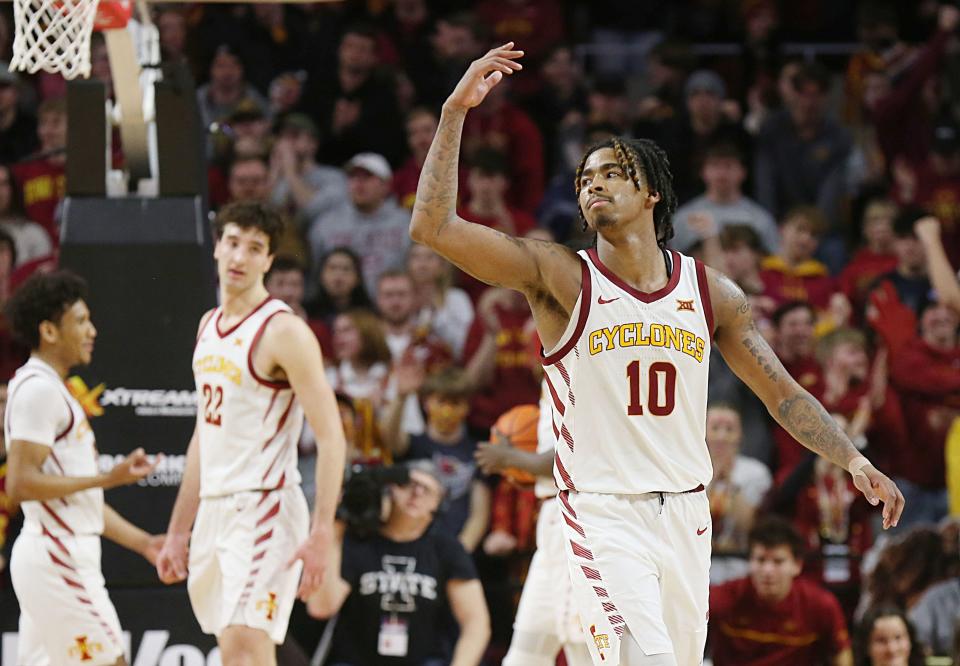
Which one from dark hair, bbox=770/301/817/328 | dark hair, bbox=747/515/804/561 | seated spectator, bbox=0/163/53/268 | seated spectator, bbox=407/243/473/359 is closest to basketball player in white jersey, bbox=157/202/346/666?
dark hair, bbox=747/515/804/561

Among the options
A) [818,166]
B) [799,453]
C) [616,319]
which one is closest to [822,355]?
[799,453]

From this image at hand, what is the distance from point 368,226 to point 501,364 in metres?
1.79

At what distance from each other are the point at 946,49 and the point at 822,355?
418 centimetres

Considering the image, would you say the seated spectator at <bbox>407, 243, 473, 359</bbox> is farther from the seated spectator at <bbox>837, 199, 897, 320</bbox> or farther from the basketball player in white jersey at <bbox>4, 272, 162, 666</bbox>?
the basketball player in white jersey at <bbox>4, 272, 162, 666</bbox>

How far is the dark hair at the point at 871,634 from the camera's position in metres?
8.09

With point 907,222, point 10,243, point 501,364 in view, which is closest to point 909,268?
point 907,222

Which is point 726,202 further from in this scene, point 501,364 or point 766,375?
point 766,375

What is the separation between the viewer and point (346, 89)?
12805 mm

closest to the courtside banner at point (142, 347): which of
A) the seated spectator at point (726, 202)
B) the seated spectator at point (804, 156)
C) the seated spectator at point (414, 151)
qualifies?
the seated spectator at point (414, 151)

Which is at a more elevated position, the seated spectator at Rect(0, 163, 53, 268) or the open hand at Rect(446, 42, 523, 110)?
the seated spectator at Rect(0, 163, 53, 268)

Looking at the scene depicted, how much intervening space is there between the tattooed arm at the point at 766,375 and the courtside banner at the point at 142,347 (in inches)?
125

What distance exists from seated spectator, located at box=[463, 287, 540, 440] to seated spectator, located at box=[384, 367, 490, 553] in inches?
10.2

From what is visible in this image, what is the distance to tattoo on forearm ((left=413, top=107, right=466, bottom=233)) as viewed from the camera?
16.2 feet

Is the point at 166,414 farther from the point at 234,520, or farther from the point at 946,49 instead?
the point at 946,49
